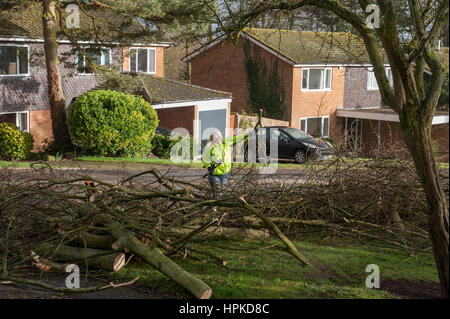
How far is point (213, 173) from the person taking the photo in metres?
11.1

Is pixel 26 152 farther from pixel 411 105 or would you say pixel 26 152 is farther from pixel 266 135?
pixel 411 105

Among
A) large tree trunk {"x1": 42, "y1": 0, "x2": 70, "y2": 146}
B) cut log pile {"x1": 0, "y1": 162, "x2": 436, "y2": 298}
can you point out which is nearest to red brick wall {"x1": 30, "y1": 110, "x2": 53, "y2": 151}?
large tree trunk {"x1": 42, "y1": 0, "x2": 70, "y2": 146}

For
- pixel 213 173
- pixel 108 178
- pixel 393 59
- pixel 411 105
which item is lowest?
pixel 108 178

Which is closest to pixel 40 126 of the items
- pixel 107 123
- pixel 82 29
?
pixel 82 29

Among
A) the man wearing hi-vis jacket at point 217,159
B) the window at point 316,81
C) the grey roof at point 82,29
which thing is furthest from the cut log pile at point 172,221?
the window at point 316,81

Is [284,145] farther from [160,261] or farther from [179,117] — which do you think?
[160,261]

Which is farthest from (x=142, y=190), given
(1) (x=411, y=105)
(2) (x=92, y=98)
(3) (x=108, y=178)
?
(2) (x=92, y=98)

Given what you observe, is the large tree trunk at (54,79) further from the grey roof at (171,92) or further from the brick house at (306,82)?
A: the brick house at (306,82)

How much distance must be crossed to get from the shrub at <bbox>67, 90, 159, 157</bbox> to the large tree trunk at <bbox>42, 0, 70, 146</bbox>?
930mm

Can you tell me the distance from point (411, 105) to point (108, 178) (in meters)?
12.8

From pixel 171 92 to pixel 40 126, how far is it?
682 centimetres

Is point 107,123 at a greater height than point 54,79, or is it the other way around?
point 54,79

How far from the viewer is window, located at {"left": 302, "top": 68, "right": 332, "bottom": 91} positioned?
1326 inches

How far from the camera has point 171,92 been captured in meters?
29.5
